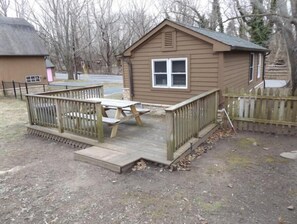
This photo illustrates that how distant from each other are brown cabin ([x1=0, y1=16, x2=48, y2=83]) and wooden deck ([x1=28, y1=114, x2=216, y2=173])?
10282 mm

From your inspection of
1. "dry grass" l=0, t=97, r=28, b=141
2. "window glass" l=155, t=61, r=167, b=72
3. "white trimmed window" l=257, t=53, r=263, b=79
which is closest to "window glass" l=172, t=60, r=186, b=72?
"window glass" l=155, t=61, r=167, b=72

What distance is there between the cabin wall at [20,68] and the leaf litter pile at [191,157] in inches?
541

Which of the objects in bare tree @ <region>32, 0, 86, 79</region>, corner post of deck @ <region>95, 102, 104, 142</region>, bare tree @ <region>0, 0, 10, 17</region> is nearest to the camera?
corner post of deck @ <region>95, 102, 104, 142</region>

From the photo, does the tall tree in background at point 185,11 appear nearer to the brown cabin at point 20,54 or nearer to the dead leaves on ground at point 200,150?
the brown cabin at point 20,54

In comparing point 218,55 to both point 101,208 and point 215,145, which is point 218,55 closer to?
point 215,145

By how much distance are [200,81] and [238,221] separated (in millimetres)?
4975

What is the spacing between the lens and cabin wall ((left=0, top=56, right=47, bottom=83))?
15048 mm

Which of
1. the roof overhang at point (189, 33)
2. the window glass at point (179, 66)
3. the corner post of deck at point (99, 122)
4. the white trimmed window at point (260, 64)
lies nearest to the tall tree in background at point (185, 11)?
the white trimmed window at point (260, 64)

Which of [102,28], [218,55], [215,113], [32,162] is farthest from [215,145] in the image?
[102,28]

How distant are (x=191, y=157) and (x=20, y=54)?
1447cm

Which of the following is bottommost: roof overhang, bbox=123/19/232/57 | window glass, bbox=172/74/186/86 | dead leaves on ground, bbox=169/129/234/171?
dead leaves on ground, bbox=169/129/234/171

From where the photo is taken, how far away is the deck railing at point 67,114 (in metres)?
5.52

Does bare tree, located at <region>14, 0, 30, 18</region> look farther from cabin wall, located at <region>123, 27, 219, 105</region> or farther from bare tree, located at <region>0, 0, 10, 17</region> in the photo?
cabin wall, located at <region>123, 27, 219, 105</region>

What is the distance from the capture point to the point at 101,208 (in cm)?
345
